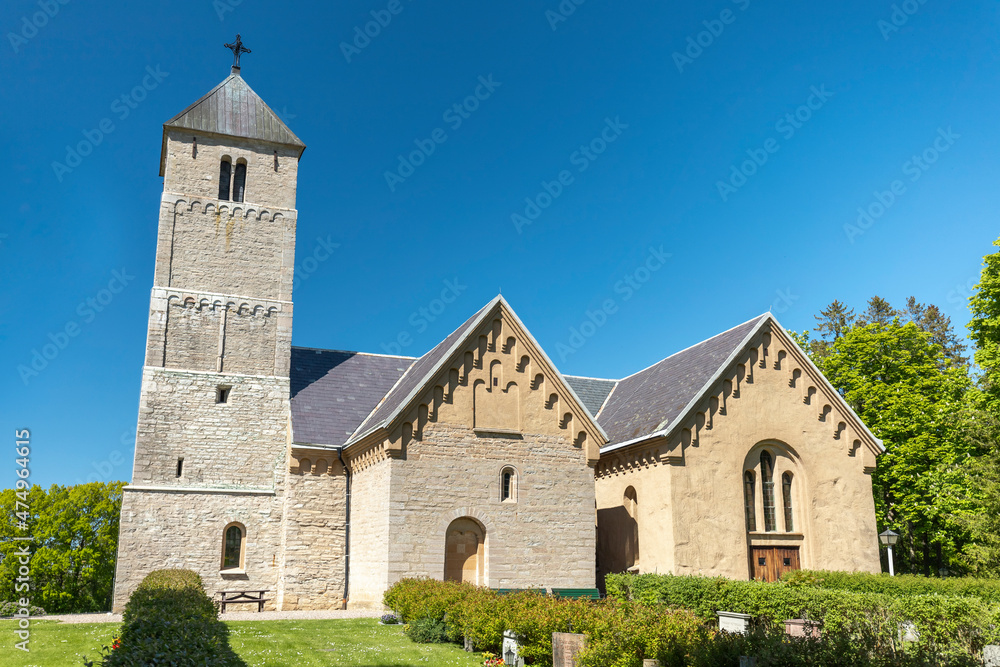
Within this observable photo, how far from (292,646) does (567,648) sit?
693 cm

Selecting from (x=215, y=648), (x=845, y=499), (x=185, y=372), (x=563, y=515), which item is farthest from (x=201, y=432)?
(x=845, y=499)

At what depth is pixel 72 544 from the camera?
49.0m

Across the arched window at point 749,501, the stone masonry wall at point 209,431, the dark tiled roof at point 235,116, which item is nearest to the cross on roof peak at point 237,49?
the dark tiled roof at point 235,116

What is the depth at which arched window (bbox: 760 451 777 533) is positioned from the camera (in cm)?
2733

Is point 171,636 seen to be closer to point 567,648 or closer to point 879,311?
point 567,648

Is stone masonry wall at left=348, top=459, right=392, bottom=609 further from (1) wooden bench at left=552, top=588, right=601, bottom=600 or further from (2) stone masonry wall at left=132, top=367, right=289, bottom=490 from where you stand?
(1) wooden bench at left=552, top=588, right=601, bottom=600

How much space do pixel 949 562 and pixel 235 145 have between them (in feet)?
145

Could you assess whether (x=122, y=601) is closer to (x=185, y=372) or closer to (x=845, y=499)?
(x=185, y=372)

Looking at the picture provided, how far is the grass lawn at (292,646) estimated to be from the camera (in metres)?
15.1

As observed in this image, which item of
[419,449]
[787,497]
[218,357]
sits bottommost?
[787,497]

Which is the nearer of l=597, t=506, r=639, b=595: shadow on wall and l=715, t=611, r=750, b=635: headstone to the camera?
l=715, t=611, r=750, b=635: headstone

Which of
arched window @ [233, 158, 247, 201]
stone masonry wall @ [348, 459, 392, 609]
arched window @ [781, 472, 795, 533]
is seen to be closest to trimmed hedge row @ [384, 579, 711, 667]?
stone masonry wall @ [348, 459, 392, 609]

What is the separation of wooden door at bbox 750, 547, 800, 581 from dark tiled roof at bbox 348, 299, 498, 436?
12.9 metres

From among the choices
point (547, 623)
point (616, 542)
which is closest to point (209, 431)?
point (616, 542)
